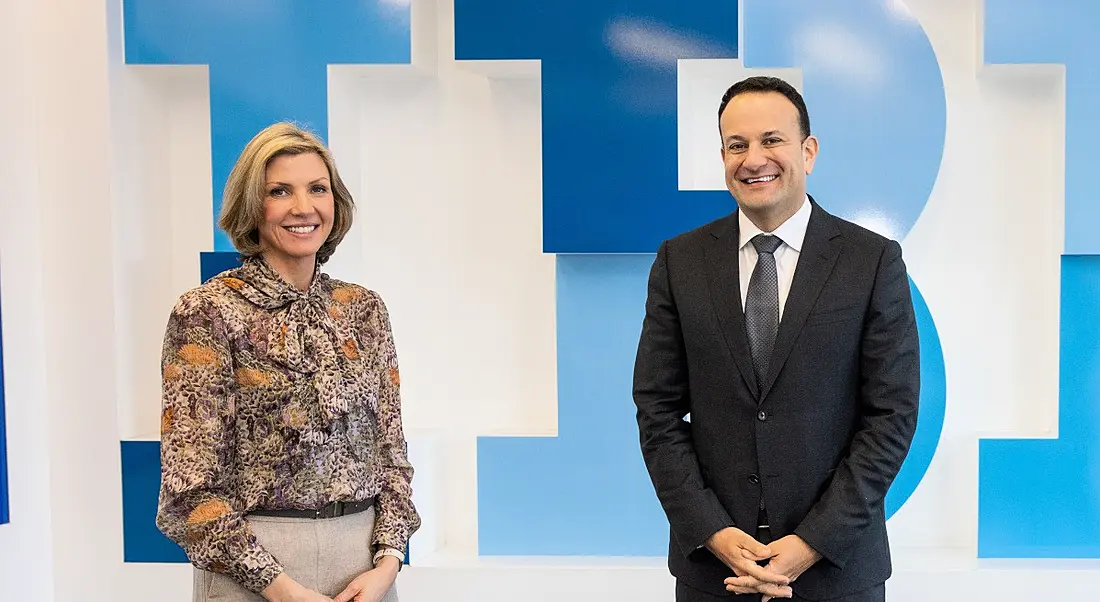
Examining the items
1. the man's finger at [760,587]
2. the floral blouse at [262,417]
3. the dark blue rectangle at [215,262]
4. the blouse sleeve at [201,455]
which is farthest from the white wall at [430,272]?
the blouse sleeve at [201,455]

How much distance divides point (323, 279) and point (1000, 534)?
8.14ft

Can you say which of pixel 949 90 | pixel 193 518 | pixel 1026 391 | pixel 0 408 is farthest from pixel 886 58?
pixel 0 408

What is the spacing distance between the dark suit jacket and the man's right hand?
28 mm

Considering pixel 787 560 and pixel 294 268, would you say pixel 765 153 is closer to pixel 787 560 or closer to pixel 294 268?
pixel 787 560

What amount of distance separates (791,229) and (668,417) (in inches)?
17.9

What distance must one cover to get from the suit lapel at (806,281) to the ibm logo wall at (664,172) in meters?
1.23

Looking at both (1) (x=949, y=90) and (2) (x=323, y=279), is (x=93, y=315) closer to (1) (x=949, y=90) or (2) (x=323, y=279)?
(2) (x=323, y=279)

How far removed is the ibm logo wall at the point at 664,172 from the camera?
324cm

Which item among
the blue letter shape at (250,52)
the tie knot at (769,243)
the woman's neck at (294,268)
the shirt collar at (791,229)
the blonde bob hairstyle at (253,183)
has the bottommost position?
the woman's neck at (294,268)

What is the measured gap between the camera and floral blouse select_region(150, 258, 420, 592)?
1730mm

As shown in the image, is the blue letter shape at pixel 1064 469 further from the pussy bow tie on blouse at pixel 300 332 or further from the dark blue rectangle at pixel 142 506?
the dark blue rectangle at pixel 142 506

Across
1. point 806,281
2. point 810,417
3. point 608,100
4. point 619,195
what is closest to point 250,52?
point 608,100

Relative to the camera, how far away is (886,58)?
3.36 metres

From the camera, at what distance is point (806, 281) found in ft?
6.38
